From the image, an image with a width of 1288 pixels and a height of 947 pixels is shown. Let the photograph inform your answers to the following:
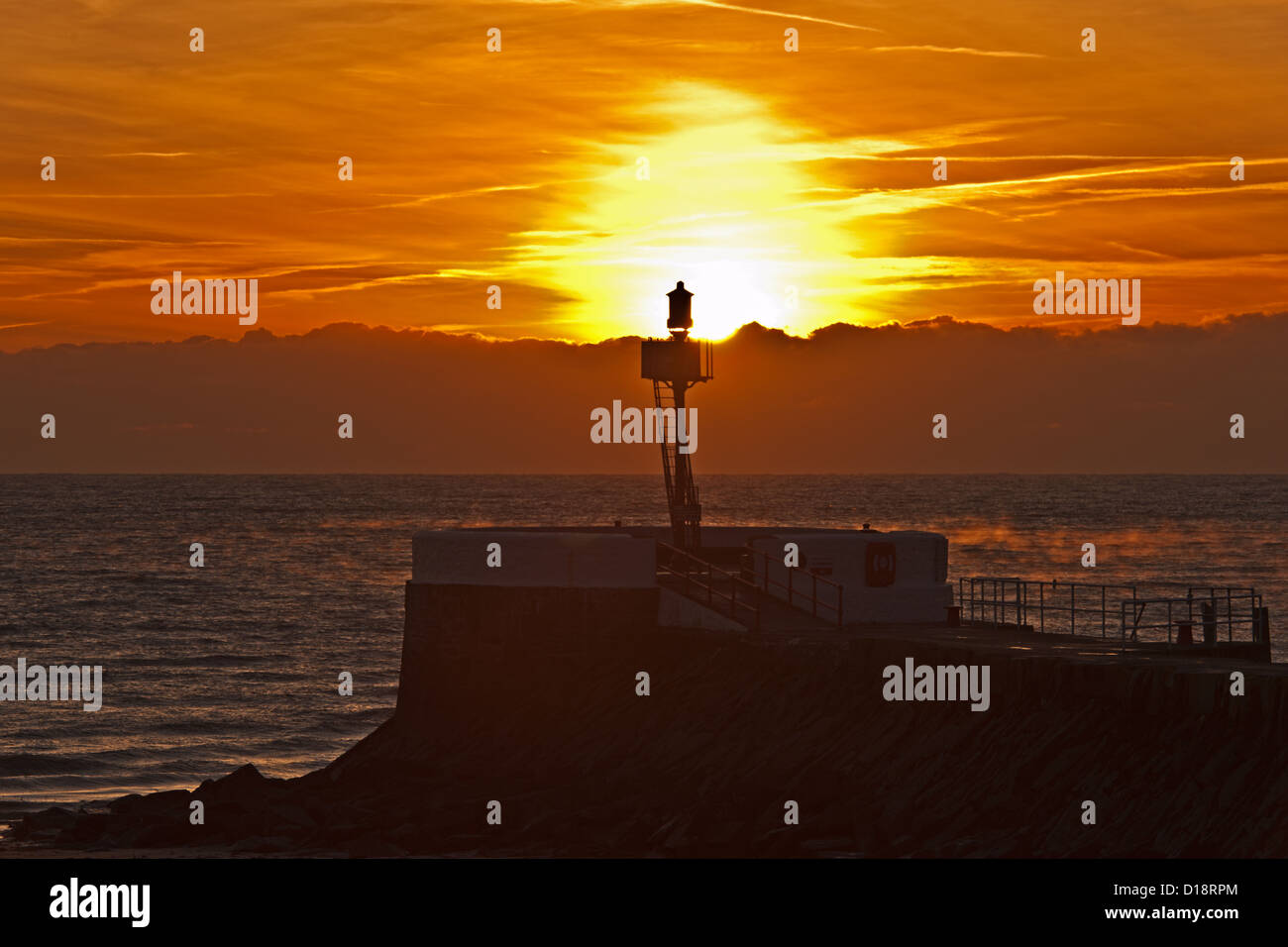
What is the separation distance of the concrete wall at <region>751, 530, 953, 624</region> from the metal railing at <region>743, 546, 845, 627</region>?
42 millimetres

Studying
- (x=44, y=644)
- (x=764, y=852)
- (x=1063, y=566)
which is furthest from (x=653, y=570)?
(x=1063, y=566)

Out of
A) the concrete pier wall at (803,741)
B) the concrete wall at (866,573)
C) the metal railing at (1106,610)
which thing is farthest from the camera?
the metal railing at (1106,610)

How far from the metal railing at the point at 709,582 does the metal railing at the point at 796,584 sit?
1.53 ft

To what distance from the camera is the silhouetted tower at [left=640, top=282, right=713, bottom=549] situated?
1398 inches

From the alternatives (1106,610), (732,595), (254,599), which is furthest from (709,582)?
(254,599)

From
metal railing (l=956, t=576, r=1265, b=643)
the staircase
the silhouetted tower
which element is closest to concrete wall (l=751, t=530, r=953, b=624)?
the staircase

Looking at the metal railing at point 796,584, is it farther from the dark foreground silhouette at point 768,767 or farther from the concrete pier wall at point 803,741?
the dark foreground silhouette at point 768,767

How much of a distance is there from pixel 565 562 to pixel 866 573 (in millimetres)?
6020

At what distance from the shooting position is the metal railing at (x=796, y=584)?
103ft

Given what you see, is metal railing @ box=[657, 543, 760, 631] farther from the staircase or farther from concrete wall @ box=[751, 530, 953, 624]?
concrete wall @ box=[751, 530, 953, 624]

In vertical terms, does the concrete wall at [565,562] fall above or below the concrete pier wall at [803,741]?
above

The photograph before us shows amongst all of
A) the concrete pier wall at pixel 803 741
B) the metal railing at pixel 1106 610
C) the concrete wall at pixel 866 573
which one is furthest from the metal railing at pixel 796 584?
the metal railing at pixel 1106 610

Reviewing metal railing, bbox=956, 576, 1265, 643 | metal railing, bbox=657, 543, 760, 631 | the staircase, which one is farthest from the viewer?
metal railing, bbox=956, 576, 1265, 643
